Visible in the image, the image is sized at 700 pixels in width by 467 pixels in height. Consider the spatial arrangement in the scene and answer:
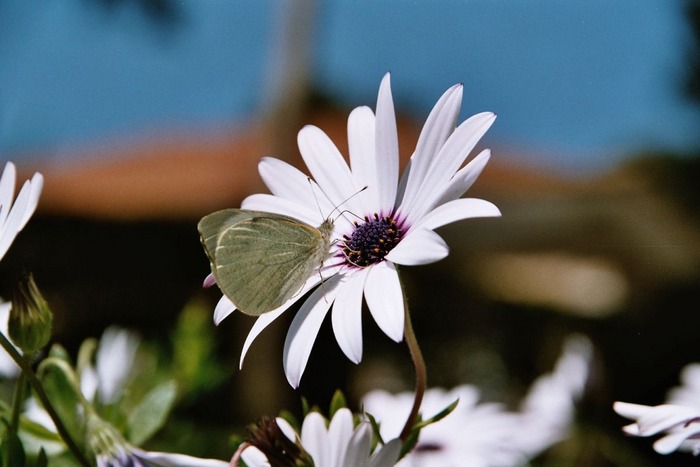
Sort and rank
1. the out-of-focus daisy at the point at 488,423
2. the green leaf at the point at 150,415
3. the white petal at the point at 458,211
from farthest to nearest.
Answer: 1. the out-of-focus daisy at the point at 488,423
2. the green leaf at the point at 150,415
3. the white petal at the point at 458,211

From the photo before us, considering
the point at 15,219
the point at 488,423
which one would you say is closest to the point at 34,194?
the point at 15,219

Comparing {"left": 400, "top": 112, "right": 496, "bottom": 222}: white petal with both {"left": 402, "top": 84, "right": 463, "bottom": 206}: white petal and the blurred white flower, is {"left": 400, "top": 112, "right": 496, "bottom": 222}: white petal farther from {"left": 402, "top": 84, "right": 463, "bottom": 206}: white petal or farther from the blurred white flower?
the blurred white flower

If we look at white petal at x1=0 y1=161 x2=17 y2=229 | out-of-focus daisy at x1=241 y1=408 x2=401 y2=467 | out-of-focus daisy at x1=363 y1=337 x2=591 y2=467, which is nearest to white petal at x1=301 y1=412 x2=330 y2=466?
out-of-focus daisy at x1=241 y1=408 x2=401 y2=467

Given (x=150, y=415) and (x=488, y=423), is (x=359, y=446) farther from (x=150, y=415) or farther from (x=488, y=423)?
(x=488, y=423)

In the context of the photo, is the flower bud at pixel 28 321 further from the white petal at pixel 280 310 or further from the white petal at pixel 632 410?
the white petal at pixel 632 410

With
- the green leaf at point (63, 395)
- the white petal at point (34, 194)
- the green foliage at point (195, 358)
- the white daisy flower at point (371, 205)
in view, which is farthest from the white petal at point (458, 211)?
the green foliage at point (195, 358)

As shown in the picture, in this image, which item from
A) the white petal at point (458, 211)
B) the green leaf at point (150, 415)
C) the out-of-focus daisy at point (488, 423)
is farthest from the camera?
the out-of-focus daisy at point (488, 423)

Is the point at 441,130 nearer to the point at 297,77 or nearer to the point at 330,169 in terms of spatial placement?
the point at 330,169

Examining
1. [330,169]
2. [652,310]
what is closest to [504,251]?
[652,310]
